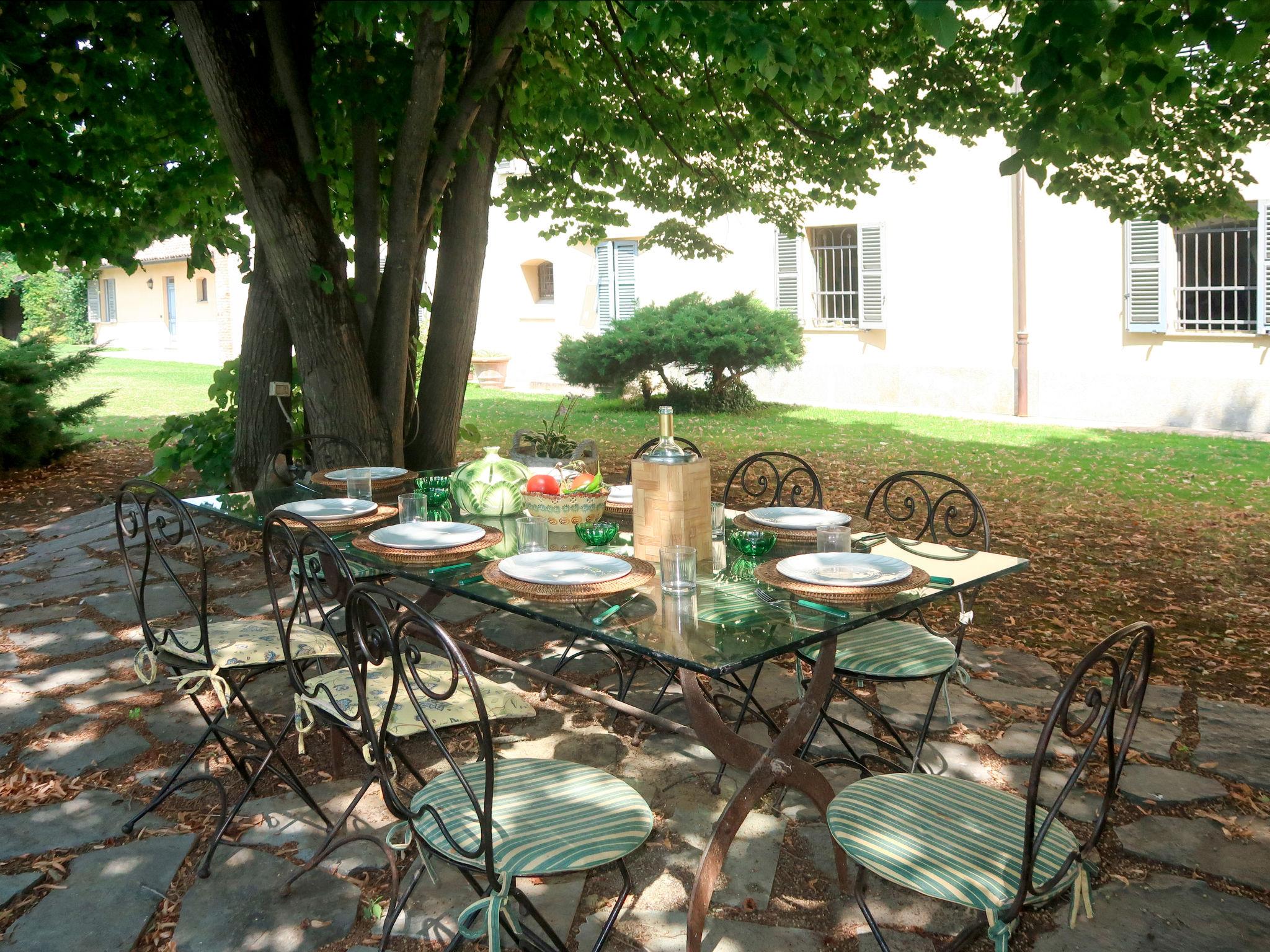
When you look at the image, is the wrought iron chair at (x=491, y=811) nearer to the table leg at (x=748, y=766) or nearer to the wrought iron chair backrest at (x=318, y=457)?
the table leg at (x=748, y=766)

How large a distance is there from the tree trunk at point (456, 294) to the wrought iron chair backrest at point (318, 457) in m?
0.66

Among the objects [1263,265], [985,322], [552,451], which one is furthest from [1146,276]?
[552,451]

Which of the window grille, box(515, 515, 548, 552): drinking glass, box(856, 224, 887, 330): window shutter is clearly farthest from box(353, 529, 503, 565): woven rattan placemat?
the window grille

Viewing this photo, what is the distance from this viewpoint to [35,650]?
15.1ft

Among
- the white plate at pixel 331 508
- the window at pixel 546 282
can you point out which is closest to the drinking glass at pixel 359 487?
the white plate at pixel 331 508

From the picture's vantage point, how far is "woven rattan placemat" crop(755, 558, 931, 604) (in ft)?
7.98

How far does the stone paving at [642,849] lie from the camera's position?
2.47 meters

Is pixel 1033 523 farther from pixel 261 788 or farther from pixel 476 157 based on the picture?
pixel 261 788

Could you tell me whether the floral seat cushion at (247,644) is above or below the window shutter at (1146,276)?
below

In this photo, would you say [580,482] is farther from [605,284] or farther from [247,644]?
[605,284]

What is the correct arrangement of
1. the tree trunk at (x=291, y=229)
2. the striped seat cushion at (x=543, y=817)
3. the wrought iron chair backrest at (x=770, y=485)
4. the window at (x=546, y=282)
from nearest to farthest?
the striped seat cushion at (x=543, y=817) < the wrought iron chair backrest at (x=770, y=485) < the tree trunk at (x=291, y=229) < the window at (x=546, y=282)

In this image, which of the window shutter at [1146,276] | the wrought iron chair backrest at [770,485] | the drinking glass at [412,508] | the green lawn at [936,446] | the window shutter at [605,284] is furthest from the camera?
the window shutter at [605,284]

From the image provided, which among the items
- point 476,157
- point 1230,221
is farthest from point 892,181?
point 476,157

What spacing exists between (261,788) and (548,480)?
1.32m
